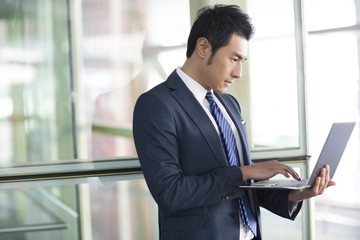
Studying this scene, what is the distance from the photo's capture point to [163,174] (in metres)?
1.57

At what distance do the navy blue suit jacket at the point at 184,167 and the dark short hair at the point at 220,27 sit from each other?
6.4 inches

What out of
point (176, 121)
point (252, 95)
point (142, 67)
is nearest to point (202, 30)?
point (176, 121)

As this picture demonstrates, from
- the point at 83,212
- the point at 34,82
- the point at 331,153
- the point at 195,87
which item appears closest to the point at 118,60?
the point at 34,82

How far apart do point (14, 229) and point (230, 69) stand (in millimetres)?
1260

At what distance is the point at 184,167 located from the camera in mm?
1673

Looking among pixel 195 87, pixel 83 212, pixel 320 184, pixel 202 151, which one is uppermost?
pixel 195 87

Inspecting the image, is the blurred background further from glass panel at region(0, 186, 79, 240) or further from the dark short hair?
the dark short hair

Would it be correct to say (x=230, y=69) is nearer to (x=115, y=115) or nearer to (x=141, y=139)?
(x=141, y=139)

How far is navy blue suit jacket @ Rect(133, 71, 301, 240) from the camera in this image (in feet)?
5.20

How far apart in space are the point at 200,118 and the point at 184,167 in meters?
0.16

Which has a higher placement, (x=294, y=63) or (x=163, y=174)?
(x=294, y=63)

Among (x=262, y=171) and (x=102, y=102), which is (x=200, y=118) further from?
(x=102, y=102)

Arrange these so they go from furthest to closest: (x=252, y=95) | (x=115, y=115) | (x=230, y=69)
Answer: (x=252, y=95)
(x=115, y=115)
(x=230, y=69)

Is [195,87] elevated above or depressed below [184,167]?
above
